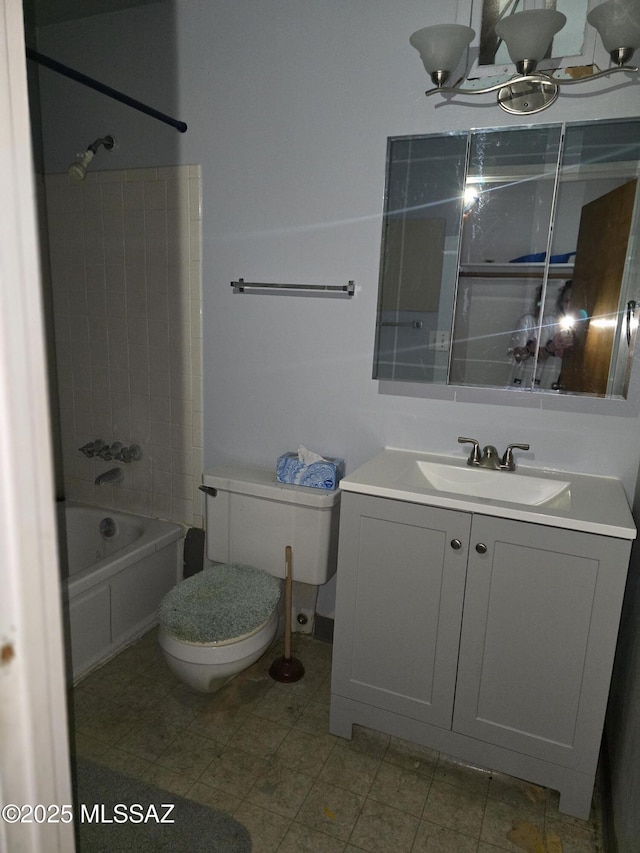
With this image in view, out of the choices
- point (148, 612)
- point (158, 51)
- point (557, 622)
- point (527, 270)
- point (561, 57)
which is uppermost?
point (158, 51)

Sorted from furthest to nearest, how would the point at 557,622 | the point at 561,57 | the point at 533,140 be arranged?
the point at 533,140 < the point at 561,57 < the point at 557,622

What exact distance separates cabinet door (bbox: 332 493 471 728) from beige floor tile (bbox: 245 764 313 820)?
0.28 meters

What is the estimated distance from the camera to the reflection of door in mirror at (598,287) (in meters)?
1.76

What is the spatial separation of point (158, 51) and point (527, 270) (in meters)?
1.65

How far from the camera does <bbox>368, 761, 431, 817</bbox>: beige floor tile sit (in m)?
1.62

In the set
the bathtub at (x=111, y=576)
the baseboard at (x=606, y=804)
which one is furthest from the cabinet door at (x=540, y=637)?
the bathtub at (x=111, y=576)

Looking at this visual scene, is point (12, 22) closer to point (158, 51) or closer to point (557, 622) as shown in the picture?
point (557, 622)

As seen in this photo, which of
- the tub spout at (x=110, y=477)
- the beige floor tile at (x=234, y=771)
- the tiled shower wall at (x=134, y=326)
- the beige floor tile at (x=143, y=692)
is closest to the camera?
the beige floor tile at (x=234, y=771)

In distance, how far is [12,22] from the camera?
1.42ft

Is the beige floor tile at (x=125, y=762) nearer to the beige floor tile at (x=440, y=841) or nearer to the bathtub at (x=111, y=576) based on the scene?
the bathtub at (x=111, y=576)

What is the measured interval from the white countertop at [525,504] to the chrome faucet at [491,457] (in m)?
0.02

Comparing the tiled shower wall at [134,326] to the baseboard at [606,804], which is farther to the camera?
the tiled shower wall at [134,326]

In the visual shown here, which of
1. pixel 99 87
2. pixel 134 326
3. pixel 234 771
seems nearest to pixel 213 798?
pixel 234 771

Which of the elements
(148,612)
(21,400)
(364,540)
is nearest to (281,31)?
(364,540)
